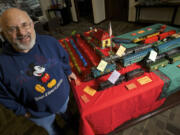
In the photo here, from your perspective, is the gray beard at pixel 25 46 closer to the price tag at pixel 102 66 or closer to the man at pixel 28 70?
the man at pixel 28 70

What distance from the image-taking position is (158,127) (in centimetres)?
165

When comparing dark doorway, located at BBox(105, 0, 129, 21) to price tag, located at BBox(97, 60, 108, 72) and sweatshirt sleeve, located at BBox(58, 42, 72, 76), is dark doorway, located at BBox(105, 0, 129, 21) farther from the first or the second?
sweatshirt sleeve, located at BBox(58, 42, 72, 76)

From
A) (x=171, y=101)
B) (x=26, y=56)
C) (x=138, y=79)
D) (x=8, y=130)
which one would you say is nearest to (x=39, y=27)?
(x=8, y=130)

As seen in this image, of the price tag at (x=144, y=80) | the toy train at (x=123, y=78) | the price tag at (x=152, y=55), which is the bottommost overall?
the price tag at (x=144, y=80)

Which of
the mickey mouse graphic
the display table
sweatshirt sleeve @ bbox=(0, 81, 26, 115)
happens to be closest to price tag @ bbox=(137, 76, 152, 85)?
the display table

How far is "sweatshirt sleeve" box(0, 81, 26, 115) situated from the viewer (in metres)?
0.94

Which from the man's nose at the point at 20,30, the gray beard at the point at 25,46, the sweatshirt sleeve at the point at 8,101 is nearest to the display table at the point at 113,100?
the sweatshirt sleeve at the point at 8,101

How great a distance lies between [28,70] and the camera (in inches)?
36.5

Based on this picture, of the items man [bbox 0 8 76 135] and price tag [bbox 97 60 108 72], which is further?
price tag [bbox 97 60 108 72]

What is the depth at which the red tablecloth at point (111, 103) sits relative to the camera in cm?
109

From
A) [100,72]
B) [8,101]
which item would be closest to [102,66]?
[100,72]

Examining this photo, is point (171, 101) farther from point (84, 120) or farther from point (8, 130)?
point (8, 130)

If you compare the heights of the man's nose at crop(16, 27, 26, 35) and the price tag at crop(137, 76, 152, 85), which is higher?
the man's nose at crop(16, 27, 26, 35)

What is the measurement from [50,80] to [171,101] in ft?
6.56
